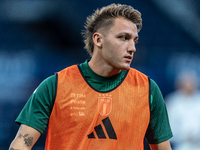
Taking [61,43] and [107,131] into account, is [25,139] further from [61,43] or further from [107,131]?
[61,43]

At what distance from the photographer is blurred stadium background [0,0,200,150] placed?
5.53m

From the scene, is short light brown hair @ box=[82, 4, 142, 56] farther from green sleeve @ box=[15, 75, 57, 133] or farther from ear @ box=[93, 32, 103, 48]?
green sleeve @ box=[15, 75, 57, 133]

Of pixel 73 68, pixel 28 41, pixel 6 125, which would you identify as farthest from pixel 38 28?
pixel 73 68

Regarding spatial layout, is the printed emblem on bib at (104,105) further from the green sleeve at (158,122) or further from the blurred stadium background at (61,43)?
the blurred stadium background at (61,43)

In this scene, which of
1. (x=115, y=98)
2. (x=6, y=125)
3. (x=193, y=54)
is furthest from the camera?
(x=193, y=54)

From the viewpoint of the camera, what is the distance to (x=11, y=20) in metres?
6.00

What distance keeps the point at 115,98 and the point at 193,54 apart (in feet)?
14.1

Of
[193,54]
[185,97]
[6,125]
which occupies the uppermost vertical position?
[193,54]

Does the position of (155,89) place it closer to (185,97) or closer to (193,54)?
(185,97)

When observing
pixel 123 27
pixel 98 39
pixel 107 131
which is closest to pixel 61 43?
pixel 98 39

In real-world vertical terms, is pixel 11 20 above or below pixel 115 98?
above

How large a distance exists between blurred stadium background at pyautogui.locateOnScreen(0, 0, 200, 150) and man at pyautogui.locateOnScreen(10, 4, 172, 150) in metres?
3.33

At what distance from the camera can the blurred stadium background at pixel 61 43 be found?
18.1ft

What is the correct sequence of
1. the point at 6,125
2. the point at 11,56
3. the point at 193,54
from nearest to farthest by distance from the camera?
the point at 6,125, the point at 11,56, the point at 193,54
